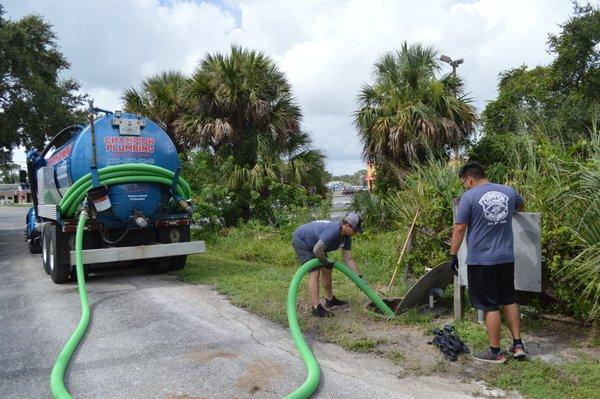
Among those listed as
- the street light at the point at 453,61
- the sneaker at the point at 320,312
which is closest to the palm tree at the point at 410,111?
the street light at the point at 453,61

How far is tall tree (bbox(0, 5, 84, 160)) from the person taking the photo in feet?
58.9

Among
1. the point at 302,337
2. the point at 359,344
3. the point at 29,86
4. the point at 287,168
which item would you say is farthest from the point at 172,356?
the point at 29,86

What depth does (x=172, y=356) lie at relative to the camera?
16.5ft

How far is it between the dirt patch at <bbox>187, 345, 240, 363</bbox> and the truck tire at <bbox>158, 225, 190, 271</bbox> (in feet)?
14.6

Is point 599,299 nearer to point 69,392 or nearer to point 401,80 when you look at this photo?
point 69,392

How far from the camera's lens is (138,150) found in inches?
347

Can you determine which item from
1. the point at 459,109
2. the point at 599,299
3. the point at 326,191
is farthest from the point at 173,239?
the point at 459,109

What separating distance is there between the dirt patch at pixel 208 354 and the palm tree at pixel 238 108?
10727 mm

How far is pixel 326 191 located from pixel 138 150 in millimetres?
8737

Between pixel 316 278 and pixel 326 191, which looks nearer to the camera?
pixel 316 278

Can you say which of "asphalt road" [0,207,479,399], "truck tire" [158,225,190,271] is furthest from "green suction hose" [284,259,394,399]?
"truck tire" [158,225,190,271]

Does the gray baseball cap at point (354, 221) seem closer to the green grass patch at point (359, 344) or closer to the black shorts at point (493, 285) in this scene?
the green grass patch at point (359, 344)

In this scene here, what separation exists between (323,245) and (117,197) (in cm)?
395

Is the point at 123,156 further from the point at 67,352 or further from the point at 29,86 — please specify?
the point at 29,86
